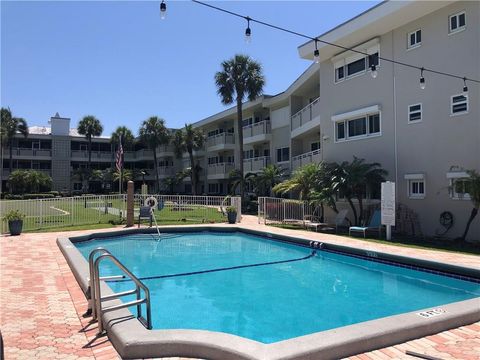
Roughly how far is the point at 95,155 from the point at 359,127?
49112mm

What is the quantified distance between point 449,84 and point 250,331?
13.4 meters

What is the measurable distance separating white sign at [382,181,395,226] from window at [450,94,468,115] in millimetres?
3850

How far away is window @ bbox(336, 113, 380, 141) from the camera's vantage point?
745 inches

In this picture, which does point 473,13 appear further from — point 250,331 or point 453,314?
point 250,331

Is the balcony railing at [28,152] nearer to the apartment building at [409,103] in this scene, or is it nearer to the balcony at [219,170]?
the balcony at [219,170]

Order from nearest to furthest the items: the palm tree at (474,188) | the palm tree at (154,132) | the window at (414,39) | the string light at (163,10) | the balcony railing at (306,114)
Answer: the string light at (163,10) → the palm tree at (474,188) → the window at (414,39) → the balcony railing at (306,114) → the palm tree at (154,132)

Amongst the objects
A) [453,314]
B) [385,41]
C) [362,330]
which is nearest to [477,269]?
[453,314]

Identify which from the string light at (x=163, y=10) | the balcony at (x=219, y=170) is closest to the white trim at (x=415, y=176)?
the string light at (x=163, y=10)

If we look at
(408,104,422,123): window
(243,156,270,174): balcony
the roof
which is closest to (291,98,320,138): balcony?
the roof

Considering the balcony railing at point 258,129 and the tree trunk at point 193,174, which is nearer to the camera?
the balcony railing at point 258,129

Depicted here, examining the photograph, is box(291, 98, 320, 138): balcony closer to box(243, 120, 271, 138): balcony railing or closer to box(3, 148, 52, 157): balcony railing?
box(243, 120, 271, 138): balcony railing

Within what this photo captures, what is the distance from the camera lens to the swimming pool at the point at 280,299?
4.60m

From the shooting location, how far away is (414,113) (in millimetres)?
16984

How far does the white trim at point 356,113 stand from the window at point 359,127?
27 cm
